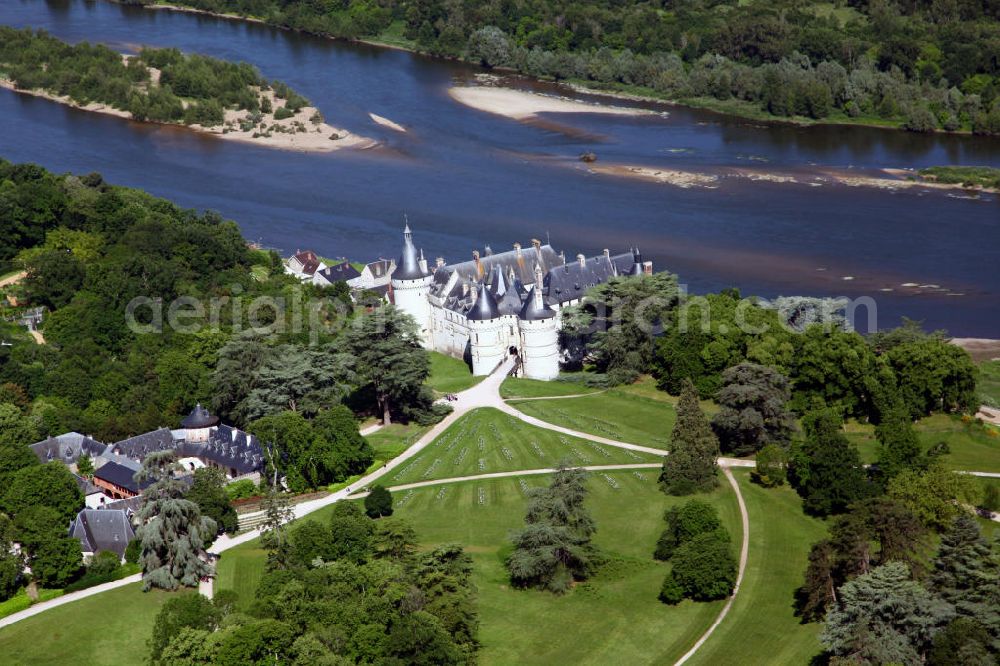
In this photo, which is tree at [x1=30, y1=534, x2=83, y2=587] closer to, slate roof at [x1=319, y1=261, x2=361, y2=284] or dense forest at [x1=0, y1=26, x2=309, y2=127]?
slate roof at [x1=319, y1=261, x2=361, y2=284]

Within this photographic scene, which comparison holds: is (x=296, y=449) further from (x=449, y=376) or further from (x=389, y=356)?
(x=449, y=376)

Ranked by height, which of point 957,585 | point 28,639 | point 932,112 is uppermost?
point 932,112

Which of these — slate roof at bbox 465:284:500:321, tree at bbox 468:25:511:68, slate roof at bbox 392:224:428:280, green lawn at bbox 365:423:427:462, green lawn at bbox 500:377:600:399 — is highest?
tree at bbox 468:25:511:68

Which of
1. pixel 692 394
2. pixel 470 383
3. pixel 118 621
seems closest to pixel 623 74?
pixel 470 383

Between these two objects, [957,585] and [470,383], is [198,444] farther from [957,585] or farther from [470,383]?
[957,585]

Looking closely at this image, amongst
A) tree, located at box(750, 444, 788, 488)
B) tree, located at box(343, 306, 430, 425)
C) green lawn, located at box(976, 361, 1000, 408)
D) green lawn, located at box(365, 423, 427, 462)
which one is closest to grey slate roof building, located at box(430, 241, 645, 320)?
tree, located at box(343, 306, 430, 425)

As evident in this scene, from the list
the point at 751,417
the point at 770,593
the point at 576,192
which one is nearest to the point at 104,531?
the point at 770,593
